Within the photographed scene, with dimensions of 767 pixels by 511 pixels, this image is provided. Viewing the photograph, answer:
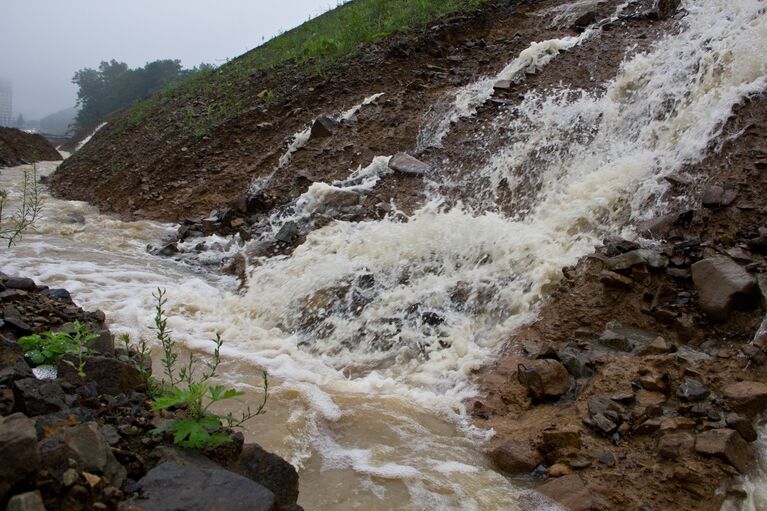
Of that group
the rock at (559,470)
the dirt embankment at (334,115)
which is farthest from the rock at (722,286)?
the dirt embankment at (334,115)

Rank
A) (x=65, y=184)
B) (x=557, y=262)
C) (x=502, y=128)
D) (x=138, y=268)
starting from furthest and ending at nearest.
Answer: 1. (x=65, y=184)
2. (x=502, y=128)
3. (x=138, y=268)
4. (x=557, y=262)

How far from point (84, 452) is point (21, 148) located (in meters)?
23.6

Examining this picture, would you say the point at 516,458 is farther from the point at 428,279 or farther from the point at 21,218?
the point at 21,218

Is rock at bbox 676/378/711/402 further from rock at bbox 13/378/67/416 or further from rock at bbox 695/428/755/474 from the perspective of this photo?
rock at bbox 13/378/67/416

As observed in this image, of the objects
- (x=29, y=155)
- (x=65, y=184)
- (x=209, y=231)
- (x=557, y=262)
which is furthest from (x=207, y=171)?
(x=29, y=155)

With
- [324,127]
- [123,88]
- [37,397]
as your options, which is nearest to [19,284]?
[37,397]

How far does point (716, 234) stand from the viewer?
479 cm

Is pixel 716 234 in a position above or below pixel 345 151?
below

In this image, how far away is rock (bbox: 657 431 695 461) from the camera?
10.3 ft

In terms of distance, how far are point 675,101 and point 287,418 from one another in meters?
5.71

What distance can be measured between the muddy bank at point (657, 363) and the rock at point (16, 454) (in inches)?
100

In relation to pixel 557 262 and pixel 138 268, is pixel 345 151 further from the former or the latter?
pixel 557 262

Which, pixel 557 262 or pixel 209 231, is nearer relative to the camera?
pixel 557 262

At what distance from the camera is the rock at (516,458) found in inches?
134
